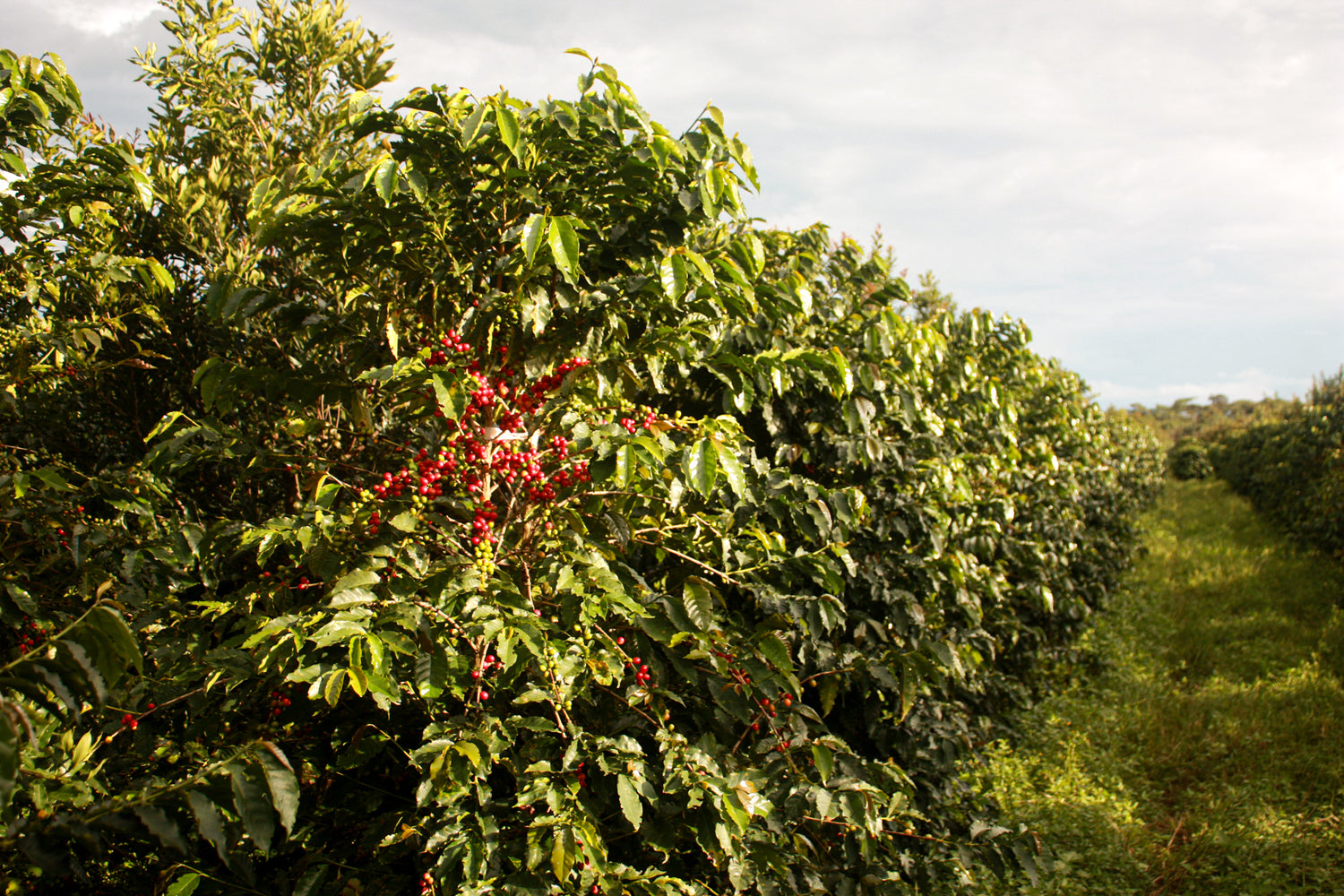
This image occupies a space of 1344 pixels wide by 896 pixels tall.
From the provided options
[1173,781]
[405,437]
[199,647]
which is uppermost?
[405,437]

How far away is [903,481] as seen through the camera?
128 inches

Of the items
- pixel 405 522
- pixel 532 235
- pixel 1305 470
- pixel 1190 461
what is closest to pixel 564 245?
pixel 532 235

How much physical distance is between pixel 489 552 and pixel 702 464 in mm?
638

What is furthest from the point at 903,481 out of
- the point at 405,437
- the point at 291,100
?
the point at 291,100

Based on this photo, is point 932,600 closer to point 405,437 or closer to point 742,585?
point 742,585

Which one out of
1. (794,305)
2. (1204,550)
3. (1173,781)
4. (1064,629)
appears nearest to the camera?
(794,305)

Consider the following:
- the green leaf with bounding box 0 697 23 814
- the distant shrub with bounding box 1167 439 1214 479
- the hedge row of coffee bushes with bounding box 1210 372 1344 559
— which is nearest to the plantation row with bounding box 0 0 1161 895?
the green leaf with bounding box 0 697 23 814

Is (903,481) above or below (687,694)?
above

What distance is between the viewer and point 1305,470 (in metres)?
11.2

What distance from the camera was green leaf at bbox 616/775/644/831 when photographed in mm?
1771

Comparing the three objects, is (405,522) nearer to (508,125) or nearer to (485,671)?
(485,671)

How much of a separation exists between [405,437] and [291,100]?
250 centimetres

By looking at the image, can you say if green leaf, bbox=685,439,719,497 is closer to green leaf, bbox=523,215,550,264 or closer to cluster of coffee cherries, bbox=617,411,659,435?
cluster of coffee cherries, bbox=617,411,659,435

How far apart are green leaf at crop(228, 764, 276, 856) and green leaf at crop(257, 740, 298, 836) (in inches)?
0.8
